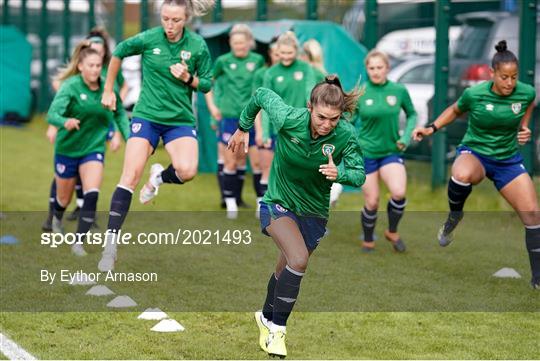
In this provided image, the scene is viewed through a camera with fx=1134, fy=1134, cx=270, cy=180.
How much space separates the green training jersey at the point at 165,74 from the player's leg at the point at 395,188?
7.49 feet

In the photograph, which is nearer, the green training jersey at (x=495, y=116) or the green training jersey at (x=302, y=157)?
the green training jersey at (x=302, y=157)

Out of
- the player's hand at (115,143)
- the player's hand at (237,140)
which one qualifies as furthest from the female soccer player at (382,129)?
the player's hand at (237,140)

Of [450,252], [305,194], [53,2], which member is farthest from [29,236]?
[53,2]

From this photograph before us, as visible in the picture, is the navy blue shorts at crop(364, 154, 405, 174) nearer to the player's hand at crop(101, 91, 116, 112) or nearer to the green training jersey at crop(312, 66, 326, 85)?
the green training jersey at crop(312, 66, 326, 85)

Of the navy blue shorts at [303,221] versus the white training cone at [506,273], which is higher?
the navy blue shorts at [303,221]

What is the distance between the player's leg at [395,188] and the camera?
11.1 metres

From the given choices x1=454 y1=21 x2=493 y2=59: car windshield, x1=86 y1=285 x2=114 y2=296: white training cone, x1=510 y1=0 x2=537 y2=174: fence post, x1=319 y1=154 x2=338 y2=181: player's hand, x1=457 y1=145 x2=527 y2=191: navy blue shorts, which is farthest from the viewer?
x1=454 y1=21 x2=493 y2=59: car windshield

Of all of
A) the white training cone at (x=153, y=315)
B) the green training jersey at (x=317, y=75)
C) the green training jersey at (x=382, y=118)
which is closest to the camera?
the white training cone at (x=153, y=315)

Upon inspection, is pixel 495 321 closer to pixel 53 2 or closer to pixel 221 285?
pixel 221 285

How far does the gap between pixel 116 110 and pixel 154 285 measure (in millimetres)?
1825

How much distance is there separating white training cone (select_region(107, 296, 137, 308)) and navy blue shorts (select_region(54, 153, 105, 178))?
2544mm

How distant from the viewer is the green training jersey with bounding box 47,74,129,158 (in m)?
10.8

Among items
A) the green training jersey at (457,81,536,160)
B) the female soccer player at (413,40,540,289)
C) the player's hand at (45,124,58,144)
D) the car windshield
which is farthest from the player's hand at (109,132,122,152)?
the car windshield

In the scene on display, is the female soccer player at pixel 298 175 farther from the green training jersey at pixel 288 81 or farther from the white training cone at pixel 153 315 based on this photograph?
the green training jersey at pixel 288 81
